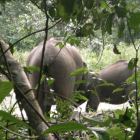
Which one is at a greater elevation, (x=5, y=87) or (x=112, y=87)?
(x=112, y=87)

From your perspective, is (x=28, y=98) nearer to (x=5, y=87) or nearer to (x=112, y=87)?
(x=5, y=87)

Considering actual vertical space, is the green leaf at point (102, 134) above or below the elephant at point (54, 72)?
below

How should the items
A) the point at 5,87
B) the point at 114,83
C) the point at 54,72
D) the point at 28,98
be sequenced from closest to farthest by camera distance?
the point at 5,87 → the point at 28,98 → the point at 54,72 → the point at 114,83

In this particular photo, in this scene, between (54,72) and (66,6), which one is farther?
(54,72)

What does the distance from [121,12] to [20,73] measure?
0.99 ft

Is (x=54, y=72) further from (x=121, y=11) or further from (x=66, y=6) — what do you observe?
(x=66, y=6)

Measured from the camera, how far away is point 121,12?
497mm

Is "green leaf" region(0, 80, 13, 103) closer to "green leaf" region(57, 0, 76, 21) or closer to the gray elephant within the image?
"green leaf" region(57, 0, 76, 21)

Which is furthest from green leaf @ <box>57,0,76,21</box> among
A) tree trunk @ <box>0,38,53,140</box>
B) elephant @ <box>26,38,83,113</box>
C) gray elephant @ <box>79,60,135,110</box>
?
gray elephant @ <box>79,60,135,110</box>

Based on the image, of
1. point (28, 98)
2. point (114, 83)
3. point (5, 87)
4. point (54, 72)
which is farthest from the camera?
point (114, 83)

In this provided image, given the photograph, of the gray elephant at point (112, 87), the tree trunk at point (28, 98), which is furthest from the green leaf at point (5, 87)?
the gray elephant at point (112, 87)

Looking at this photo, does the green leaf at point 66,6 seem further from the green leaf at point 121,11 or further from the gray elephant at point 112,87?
the gray elephant at point 112,87

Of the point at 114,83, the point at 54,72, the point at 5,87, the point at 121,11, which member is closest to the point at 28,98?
the point at 5,87

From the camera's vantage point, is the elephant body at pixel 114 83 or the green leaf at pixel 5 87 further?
the elephant body at pixel 114 83
